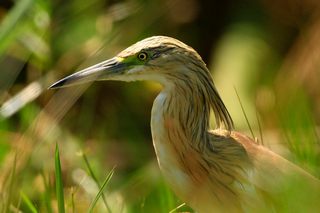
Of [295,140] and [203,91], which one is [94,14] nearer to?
[203,91]

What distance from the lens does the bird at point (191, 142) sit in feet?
10.8

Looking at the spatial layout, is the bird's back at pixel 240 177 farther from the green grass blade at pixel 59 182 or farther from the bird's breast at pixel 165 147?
the green grass blade at pixel 59 182

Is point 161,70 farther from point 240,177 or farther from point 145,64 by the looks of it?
point 240,177

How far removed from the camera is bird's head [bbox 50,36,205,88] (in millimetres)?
3328

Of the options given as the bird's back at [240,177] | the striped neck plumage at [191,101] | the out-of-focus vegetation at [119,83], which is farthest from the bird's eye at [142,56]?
the out-of-focus vegetation at [119,83]

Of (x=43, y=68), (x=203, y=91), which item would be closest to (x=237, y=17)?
(x=43, y=68)

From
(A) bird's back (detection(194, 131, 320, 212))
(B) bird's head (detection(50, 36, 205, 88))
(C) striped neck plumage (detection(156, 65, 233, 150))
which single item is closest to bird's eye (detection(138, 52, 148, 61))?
(B) bird's head (detection(50, 36, 205, 88))

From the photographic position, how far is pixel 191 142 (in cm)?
339

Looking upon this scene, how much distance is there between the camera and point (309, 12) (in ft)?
20.2

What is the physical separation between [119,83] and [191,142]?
9.13 ft

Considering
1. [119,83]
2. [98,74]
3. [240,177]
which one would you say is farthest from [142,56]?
[119,83]

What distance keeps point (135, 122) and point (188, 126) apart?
8.43 feet

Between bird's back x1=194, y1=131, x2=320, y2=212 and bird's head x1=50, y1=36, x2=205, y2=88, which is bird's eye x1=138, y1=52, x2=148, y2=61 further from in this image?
bird's back x1=194, y1=131, x2=320, y2=212

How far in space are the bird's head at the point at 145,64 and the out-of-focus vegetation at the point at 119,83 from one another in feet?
2.44
